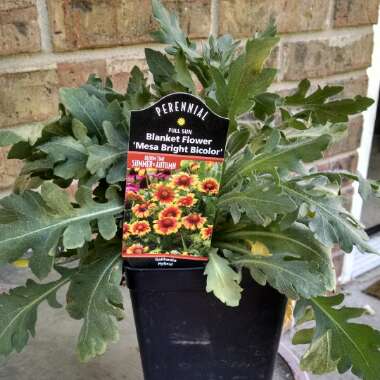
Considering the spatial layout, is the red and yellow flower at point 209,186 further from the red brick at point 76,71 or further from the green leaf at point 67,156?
the red brick at point 76,71

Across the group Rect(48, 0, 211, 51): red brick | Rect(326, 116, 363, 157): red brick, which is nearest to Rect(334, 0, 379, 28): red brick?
Rect(326, 116, 363, 157): red brick

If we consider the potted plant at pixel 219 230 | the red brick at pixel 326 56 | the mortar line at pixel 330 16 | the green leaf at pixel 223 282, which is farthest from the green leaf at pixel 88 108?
the mortar line at pixel 330 16

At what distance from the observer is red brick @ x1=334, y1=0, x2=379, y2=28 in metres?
1.30

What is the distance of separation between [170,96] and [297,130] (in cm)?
25

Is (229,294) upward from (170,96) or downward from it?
downward

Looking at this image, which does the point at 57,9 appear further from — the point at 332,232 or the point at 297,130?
the point at 332,232

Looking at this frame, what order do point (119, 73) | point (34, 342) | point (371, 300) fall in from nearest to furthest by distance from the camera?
point (34, 342), point (119, 73), point (371, 300)

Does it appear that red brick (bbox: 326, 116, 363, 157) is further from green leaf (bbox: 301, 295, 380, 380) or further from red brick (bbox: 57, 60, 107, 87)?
green leaf (bbox: 301, 295, 380, 380)

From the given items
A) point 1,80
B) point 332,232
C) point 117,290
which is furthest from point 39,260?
point 1,80

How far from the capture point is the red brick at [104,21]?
0.95 m

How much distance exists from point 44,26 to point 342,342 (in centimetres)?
73

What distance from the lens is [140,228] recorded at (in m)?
0.57

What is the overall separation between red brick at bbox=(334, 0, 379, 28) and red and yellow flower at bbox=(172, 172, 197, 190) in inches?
36.0

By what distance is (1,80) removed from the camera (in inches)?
36.0
